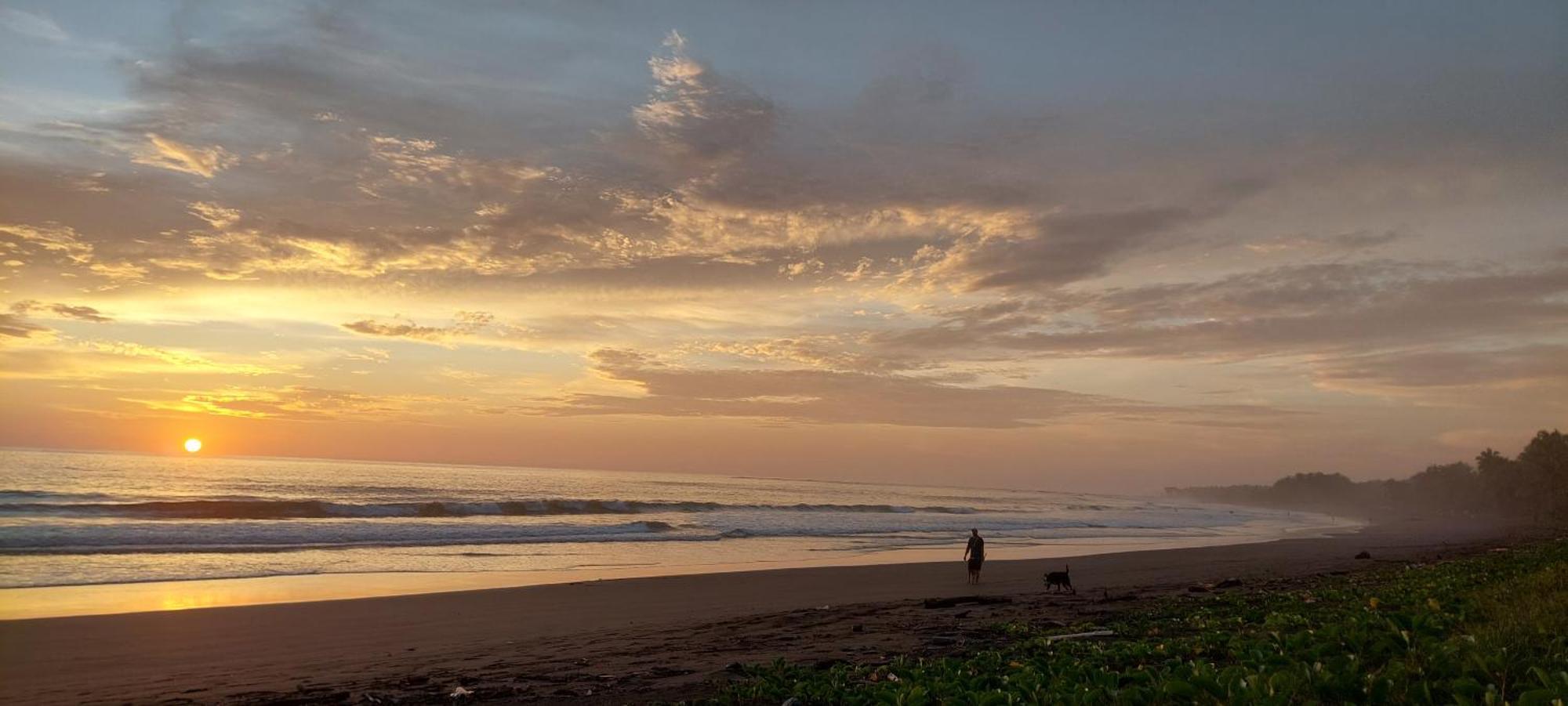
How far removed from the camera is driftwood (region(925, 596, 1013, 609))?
17.5 meters

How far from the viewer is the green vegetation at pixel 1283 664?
4.76 m

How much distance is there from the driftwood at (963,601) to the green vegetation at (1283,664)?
566 cm

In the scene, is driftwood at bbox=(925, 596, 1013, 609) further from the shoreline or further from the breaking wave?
the breaking wave

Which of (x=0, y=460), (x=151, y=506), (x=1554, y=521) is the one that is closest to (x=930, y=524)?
(x=151, y=506)

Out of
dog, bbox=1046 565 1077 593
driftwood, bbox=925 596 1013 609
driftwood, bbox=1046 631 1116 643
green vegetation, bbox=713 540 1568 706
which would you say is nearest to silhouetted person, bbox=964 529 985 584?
dog, bbox=1046 565 1077 593

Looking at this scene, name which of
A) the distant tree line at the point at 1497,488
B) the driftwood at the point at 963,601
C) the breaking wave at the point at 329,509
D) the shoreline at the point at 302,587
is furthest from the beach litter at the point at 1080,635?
the distant tree line at the point at 1497,488

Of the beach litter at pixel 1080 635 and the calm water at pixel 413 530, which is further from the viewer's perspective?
the calm water at pixel 413 530

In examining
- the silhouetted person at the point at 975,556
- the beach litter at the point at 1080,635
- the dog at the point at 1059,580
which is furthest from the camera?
the silhouetted person at the point at 975,556

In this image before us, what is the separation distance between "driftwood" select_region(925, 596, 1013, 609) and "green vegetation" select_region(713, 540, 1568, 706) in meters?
5.66

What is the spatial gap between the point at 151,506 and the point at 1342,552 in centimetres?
6025

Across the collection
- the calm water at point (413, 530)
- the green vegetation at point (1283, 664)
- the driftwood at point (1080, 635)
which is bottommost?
the calm water at point (413, 530)

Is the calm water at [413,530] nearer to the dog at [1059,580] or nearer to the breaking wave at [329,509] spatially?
the breaking wave at [329,509]

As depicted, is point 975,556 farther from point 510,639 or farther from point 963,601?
point 510,639

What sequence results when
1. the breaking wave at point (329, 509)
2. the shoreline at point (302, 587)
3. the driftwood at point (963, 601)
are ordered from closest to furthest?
the driftwood at point (963, 601), the shoreline at point (302, 587), the breaking wave at point (329, 509)
